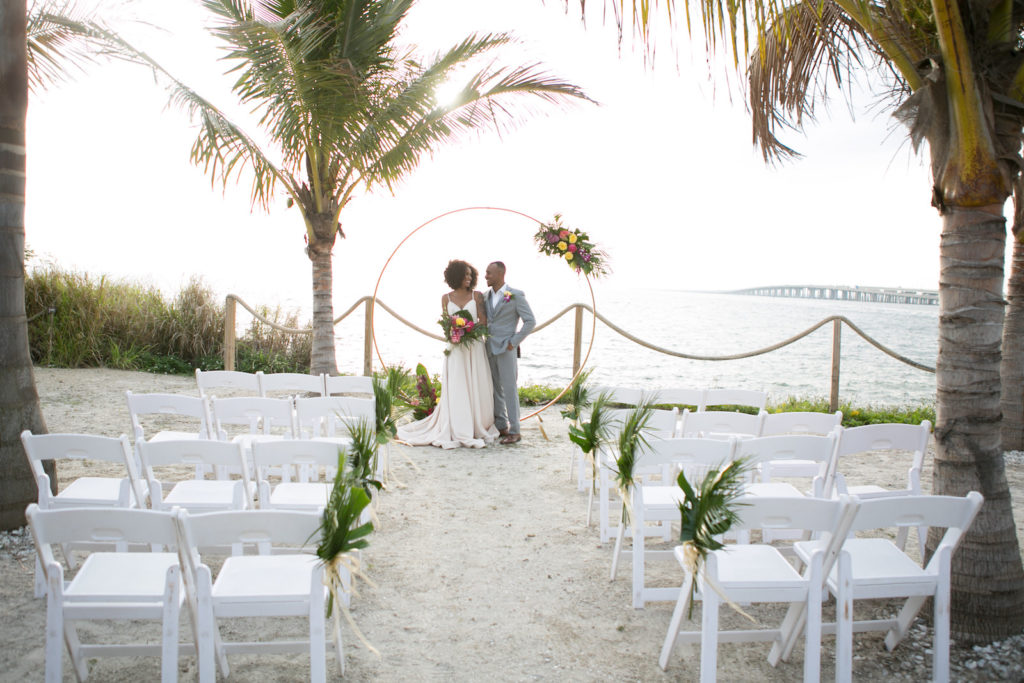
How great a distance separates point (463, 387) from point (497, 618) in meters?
4.20

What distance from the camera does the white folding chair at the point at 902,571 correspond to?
2818 mm

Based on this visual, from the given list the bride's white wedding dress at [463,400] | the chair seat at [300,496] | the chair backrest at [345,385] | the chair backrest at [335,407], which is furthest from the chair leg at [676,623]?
the bride's white wedding dress at [463,400]

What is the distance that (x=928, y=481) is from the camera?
6.62m

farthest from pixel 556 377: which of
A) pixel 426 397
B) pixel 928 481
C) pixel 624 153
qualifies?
pixel 624 153

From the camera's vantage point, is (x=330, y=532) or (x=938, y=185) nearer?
(x=330, y=532)

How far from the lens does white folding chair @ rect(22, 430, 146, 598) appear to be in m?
3.62

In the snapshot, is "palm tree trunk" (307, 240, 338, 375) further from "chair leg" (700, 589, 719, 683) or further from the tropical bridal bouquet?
"chair leg" (700, 589, 719, 683)

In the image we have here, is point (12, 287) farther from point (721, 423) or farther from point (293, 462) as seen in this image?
point (721, 423)

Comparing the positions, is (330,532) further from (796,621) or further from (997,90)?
(997,90)

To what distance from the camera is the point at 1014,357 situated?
24.3 ft

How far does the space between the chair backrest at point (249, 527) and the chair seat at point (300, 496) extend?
1.27 meters

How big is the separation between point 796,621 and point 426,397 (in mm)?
5718

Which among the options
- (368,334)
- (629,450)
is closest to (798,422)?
(629,450)

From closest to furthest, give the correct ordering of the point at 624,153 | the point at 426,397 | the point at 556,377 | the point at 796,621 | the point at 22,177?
the point at 796,621, the point at 22,177, the point at 426,397, the point at 556,377, the point at 624,153
